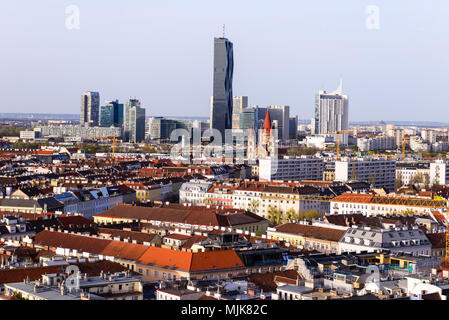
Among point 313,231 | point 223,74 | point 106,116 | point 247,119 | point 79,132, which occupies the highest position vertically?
point 223,74

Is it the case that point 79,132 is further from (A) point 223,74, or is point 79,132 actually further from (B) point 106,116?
(A) point 223,74

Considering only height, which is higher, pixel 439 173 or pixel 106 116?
pixel 106 116

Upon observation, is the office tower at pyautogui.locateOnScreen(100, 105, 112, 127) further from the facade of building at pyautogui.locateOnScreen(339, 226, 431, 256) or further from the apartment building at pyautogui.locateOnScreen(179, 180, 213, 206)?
the facade of building at pyautogui.locateOnScreen(339, 226, 431, 256)

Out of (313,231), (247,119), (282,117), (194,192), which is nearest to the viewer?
(313,231)

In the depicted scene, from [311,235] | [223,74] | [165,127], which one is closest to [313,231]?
[311,235]

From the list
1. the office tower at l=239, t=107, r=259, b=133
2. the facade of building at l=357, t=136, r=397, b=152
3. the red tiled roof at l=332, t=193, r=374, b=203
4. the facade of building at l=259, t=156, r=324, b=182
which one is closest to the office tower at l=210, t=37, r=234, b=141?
the office tower at l=239, t=107, r=259, b=133
